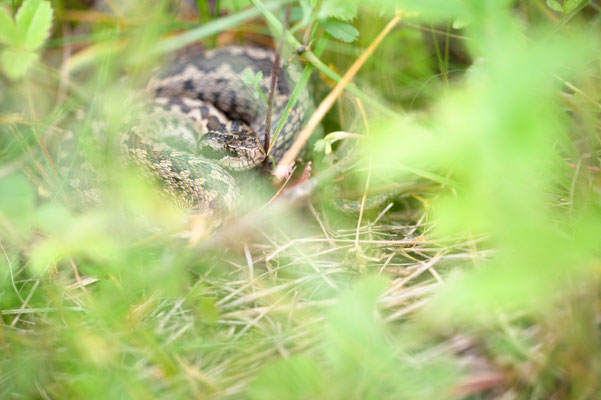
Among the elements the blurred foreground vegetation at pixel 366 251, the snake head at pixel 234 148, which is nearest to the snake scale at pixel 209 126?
the snake head at pixel 234 148

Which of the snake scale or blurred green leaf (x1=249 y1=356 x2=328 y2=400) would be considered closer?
blurred green leaf (x1=249 y1=356 x2=328 y2=400)

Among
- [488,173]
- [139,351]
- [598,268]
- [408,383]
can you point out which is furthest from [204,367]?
[598,268]

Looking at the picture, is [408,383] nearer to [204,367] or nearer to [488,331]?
[488,331]

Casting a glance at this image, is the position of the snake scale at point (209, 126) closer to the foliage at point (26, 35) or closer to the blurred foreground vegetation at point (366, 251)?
the blurred foreground vegetation at point (366, 251)

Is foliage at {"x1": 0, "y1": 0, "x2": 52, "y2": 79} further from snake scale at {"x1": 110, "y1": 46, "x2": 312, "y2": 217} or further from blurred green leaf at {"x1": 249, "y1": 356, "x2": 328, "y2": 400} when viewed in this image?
blurred green leaf at {"x1": 249, "y1": 356, "x2": 328, "y2": 400}

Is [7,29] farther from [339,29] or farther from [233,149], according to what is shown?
[339,29]

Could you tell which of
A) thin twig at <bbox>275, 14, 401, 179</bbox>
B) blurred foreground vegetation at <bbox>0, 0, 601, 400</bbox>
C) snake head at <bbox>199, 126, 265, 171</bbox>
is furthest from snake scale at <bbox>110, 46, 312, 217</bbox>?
thin twig at <bbox>275, 14, 401, 179</bbox>

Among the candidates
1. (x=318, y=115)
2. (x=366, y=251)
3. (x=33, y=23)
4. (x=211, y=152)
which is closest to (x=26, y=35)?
(x=33, y=23)
